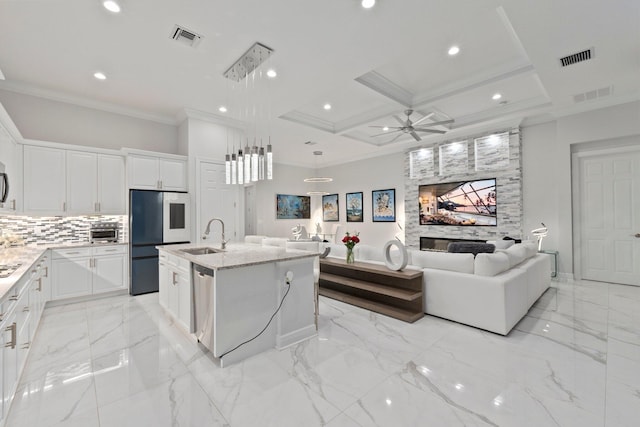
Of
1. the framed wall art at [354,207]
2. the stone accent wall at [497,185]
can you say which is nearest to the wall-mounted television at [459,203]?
the stone accent wall at [497,185]

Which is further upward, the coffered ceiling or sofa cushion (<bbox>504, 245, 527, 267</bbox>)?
the coffered ceiling

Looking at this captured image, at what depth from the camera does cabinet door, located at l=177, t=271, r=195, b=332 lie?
2.85 m

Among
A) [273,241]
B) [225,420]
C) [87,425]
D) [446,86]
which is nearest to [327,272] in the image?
[273,241]

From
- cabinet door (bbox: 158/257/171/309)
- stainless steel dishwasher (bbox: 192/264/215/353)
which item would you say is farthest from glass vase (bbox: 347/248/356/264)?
cabinet door (bbox: 158/257/171/309)

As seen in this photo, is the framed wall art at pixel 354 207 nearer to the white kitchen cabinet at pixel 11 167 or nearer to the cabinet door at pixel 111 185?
the cabinet door at pixel 111 185

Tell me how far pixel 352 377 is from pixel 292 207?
7.46m

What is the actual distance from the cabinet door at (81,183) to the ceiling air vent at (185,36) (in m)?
2.74

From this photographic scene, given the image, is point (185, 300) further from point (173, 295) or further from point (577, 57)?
point (577, 57)

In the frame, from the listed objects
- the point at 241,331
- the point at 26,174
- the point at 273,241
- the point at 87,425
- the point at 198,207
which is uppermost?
the point at 26,174

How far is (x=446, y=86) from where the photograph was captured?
4582 millimetres

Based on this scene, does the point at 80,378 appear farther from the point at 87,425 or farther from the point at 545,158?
the point at 545,158

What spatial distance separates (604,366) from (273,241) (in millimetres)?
4098

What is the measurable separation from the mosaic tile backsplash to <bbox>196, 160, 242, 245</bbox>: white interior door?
4.03 feet

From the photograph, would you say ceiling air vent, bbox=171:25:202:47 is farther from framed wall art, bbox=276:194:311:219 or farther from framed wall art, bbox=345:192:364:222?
framed wall art, bbox=345:192:364:222
